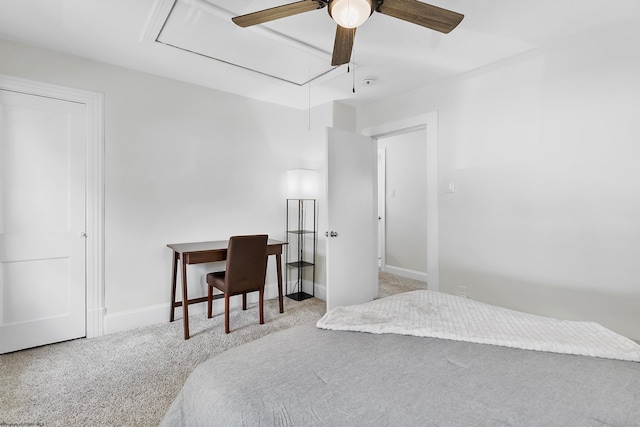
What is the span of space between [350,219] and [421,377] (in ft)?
8.02

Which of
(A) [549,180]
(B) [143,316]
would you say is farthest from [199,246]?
(A) [549,180]

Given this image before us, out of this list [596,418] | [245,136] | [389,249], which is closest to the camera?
[596,418]

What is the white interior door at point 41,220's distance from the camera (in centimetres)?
245

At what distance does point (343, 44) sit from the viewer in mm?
1810

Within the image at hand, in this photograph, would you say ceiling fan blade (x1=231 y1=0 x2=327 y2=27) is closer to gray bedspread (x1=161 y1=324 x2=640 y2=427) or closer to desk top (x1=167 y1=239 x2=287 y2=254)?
gray bedspread (x1=161 y1=324 x2=640 y2=427)

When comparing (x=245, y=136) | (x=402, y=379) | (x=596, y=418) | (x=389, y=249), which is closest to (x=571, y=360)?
(x=596, y=418)

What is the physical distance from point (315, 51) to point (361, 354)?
2.26 m

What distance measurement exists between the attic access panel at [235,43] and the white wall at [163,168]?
74 cm

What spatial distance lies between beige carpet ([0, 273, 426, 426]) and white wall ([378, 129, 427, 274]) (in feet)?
7.87

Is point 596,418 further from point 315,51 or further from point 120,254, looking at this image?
point 120,254

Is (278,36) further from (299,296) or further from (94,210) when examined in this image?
(299,296)

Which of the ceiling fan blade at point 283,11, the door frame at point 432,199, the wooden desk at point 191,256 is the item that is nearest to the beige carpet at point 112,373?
the wooden desk at point 191,256

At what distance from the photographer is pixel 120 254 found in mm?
2893

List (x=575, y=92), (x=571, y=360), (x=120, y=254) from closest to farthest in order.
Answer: (x=571, y=360), (x=575, y=92), (x=120, y=254)
